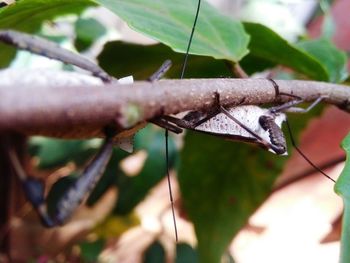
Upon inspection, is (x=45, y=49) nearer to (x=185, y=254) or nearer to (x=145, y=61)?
(x=145, y=61)

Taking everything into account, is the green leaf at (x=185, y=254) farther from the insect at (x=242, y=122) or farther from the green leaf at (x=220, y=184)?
the insect at (x=242, y=122)

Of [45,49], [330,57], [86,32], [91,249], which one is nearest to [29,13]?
[45,49]

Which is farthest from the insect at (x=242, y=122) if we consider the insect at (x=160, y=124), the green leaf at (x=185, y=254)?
the green leaf at (x=185, y=254)

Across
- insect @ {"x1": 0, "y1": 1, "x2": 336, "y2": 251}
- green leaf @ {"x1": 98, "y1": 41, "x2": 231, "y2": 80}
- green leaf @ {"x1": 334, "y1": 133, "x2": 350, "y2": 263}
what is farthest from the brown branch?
green leaf @ {"x1": 98, "y1": 41, "x2": 231, "y2": 80}

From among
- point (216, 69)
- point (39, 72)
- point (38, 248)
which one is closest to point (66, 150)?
point (38, 248)

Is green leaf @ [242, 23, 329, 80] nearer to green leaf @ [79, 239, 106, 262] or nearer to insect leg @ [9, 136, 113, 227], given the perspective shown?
insect leg @ [9, 136, 113, 227]

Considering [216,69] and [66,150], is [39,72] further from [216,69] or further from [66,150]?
[66,150]
